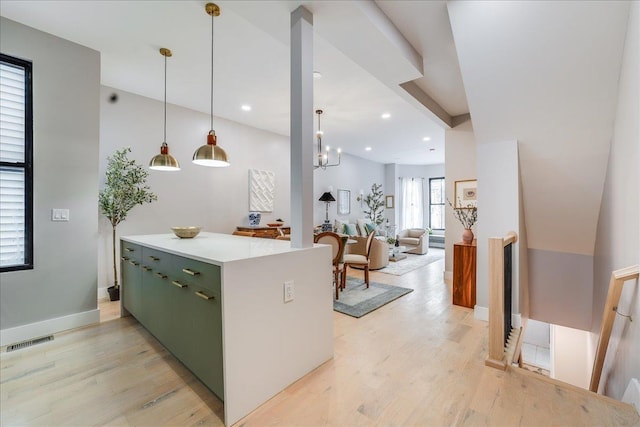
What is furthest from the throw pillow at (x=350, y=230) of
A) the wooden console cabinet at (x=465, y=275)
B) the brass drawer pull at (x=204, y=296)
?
the brass drawer pull at (x=204, y=296)

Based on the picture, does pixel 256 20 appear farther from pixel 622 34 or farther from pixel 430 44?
pixel 622 34

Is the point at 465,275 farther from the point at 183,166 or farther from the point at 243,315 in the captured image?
the point at 183,166

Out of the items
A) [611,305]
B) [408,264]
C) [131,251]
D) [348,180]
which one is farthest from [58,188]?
[348,180]

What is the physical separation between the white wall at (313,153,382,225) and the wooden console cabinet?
3.56m

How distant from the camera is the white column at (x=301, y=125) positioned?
1.97 m

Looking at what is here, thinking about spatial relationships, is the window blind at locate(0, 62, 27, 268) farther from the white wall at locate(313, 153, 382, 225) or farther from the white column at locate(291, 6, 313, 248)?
the white wall at locate(313, 153, 382, 225)

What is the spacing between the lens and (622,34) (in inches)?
75.0

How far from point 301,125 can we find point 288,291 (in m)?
1.16

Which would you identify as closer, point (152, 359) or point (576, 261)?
point (152, 359)

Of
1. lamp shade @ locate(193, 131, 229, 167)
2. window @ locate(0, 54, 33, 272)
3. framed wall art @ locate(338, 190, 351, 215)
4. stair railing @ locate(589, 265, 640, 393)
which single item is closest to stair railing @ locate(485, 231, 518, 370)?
stair railing @ locate(589, 265, 640, 393)

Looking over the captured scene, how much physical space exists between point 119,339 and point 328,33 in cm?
328

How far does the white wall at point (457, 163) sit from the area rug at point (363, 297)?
135cm

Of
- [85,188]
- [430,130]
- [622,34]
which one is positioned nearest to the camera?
[622,34]

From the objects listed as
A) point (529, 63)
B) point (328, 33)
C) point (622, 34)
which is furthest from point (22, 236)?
point (622, 34)
